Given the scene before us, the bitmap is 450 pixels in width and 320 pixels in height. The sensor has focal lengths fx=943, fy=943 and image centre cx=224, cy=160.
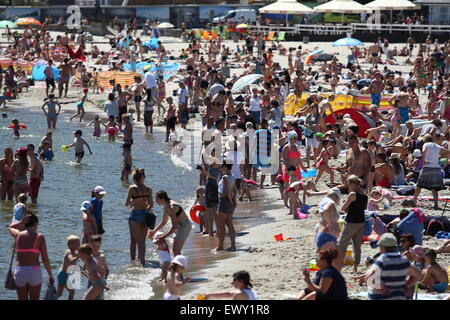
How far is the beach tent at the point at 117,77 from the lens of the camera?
34.2 meters

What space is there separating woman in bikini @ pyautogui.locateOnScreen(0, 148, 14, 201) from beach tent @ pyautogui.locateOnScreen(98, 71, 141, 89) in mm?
16874

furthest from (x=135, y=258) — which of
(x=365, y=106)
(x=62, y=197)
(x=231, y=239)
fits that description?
(x=365, y=106)

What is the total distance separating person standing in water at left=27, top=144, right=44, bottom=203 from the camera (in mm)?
16766

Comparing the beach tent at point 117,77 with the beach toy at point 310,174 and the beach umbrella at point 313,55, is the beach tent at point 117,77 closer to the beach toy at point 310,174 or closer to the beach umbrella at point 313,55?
the beach umbrella at point 313,55

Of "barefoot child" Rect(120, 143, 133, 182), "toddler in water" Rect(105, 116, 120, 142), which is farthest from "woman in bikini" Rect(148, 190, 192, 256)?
"toddler in water" Rect(105, 116, 120, 142)

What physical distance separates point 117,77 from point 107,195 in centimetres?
1598

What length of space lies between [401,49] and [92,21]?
2214cm

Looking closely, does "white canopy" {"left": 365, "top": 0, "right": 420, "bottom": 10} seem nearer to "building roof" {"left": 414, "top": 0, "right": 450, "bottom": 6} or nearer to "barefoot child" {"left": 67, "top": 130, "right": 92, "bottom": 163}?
"building roof" {"left": 414, "top": 0, "right": 450, "bottom": 6}

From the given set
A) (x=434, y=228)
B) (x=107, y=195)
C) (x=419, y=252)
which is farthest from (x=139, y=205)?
(x=107, y=195)

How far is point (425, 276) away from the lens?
35.8 feet

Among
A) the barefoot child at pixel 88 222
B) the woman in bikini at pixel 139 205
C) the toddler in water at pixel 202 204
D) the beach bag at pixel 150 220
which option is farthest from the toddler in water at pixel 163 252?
the toddler in water at pixel 202 204

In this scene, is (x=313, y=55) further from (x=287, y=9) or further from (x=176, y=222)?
(x=176, y=222)

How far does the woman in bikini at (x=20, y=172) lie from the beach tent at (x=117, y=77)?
1736cm
